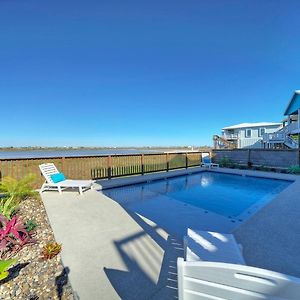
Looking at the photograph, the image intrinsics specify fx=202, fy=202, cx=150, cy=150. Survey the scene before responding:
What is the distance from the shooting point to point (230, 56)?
13812mm

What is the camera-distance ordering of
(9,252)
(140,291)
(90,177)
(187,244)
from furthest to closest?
(90,177) → (9,252) → (187,244) → (140,291)

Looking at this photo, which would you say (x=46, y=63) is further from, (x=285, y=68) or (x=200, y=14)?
(x=285, y=68)

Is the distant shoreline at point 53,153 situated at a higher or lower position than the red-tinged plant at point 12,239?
higher

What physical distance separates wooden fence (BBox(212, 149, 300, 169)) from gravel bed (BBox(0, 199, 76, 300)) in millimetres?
13349

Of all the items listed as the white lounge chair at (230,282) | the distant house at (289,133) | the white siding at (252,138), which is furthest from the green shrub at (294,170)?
the white lounge chair at (230,282)

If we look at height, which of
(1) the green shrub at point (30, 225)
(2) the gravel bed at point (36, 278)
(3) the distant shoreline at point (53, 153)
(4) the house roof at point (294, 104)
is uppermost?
(4) the house roof at point (294, 104)

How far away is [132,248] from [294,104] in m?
19.1

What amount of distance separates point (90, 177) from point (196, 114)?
21.5 meters

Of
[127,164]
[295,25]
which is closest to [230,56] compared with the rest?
[295,25]

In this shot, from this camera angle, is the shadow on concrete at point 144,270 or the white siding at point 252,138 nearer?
the shadow on concrete at point 144,270

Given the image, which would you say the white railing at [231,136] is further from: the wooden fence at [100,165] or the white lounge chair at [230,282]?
the white lounge chair at [230,282]

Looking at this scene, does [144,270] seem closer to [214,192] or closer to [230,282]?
[230,282]

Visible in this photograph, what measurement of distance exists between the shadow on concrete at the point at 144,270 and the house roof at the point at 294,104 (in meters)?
17.7

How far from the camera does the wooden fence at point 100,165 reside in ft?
23.6
